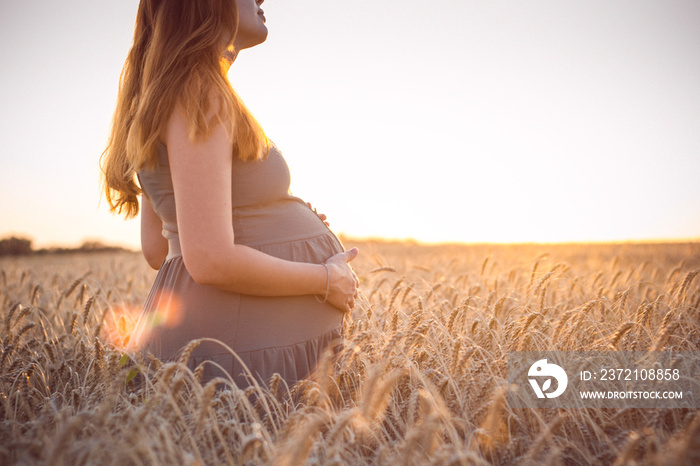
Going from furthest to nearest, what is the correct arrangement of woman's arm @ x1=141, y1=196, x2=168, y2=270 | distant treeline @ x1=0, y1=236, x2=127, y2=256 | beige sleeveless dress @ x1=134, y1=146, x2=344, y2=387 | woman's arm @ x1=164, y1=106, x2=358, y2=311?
distant treeline @ x1=0, y1=236, x2=127, y2=256 < woman's arm @ x1=141, y1=196, x2=168, y2=270 < beige sleeveless dress @ x1=134, y1=146, x2=344, y2=387 < woman's arm @ x1=164, y1=106, x2=358, y2=311

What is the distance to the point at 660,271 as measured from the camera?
541 cm

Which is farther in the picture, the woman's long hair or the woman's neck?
the woman's neck

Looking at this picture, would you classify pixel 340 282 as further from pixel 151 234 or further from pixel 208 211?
pixel 151 234

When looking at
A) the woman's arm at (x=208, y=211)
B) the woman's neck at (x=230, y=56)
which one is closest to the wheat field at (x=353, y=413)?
the woman's arm at (x=208, y=211)

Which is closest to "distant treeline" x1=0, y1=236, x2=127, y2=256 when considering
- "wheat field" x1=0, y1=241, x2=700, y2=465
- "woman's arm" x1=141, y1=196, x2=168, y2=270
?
"wheat field" x1=0, y1=241, x2=700, y2=465

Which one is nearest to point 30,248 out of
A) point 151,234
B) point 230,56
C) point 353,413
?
point 151,234

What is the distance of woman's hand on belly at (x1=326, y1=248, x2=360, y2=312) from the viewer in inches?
70.1

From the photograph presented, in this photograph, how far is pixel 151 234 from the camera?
213 cm

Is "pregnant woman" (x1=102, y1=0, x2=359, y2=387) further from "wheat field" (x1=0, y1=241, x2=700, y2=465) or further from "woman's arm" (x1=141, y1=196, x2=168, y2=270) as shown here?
"wheat field" (x1=0, y1=241, x2=700, y2=465)

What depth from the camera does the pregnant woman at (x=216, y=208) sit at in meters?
1.46

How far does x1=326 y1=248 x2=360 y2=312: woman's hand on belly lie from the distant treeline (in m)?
18.8

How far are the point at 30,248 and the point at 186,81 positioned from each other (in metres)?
20.7

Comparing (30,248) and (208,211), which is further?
(30,248)

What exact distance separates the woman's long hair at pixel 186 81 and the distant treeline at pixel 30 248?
18.7 metres
